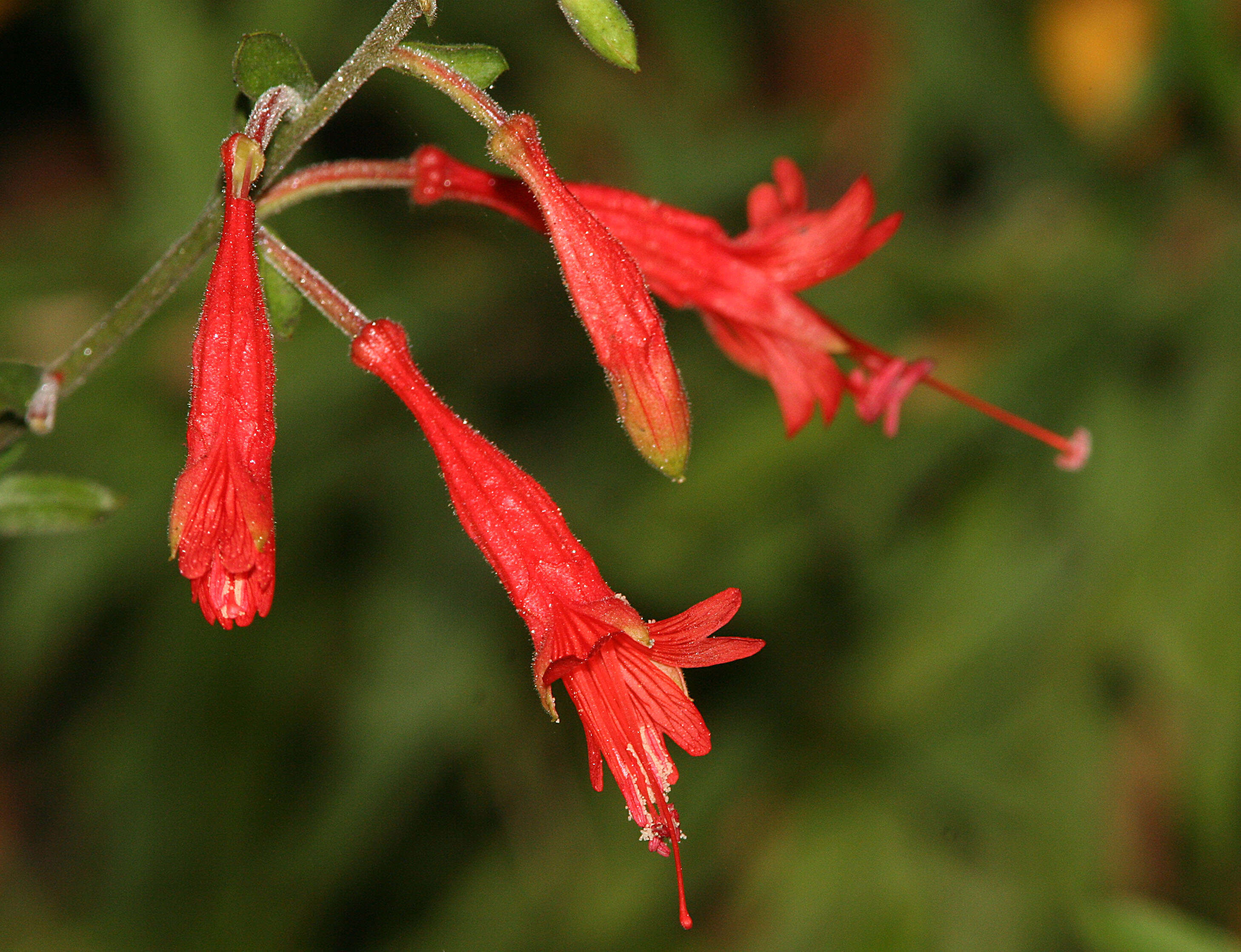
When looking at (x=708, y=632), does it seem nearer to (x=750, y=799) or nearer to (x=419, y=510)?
(x=419, y=510)

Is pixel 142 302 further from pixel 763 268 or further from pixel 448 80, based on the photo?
pixel 763 268

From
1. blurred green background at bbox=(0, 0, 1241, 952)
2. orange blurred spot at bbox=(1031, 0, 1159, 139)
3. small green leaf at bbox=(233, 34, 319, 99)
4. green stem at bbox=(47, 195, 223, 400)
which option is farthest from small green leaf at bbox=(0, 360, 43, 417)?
orange blurred spot at bbox=(1031, 0, 1159, 139)

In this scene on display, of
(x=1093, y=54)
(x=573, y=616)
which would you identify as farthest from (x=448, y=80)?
(x=1093, y=54)

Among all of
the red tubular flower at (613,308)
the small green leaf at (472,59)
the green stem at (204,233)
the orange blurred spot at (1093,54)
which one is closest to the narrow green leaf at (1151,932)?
the red tubular flower at (613,308)

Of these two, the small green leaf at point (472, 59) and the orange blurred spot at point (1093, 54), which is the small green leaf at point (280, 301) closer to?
the small green leaf at point (472, 59)

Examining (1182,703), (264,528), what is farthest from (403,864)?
(264,528)

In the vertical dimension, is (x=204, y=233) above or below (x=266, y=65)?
below
